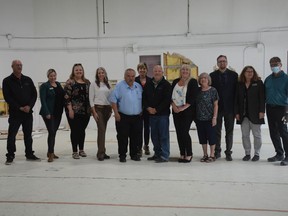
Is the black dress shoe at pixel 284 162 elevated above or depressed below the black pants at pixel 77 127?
below

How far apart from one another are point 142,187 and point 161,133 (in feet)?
3.68

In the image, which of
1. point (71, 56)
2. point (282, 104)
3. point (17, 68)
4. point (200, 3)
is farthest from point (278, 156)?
point (71, 56)

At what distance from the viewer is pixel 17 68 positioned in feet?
13.7

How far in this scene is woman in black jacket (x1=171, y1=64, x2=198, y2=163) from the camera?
3.97 m

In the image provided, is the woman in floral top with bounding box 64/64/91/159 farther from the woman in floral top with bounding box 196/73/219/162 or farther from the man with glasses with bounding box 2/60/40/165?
the woman in floral top with bounding box 196/73/219/162

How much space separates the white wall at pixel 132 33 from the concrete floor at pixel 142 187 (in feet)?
11.7

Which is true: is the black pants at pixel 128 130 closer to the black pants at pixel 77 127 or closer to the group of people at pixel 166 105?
the group of people at pixel 166 105

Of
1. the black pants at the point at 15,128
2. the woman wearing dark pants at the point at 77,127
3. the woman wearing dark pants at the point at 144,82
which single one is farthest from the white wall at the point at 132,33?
the black pants at the point at 15,128

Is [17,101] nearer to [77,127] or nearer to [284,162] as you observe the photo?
[77,127]

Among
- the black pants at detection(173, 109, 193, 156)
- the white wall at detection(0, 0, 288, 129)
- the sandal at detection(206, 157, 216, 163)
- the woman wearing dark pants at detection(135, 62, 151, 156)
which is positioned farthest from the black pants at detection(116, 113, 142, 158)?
the white wall at detection(0, 0, 288, 129)

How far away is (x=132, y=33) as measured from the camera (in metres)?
7.62

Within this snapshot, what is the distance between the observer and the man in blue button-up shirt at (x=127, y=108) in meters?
4.14

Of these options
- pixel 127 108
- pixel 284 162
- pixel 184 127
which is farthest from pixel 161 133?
pixel 284 162

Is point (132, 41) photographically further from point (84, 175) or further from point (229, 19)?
point (84, 175)
